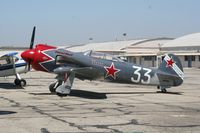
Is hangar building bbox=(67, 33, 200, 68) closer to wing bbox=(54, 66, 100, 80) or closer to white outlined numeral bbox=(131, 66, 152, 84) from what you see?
white outlined numeral bbox=(131, 66, 152, 84)

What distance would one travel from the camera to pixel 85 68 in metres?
16.7

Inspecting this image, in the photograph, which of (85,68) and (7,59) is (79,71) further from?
(7,59)

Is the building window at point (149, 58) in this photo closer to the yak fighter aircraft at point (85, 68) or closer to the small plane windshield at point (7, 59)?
the small plane windshield at point (7, 59)

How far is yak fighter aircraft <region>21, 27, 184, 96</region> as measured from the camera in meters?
16.9

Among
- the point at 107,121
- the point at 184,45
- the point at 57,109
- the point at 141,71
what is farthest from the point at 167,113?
the point at 184,45

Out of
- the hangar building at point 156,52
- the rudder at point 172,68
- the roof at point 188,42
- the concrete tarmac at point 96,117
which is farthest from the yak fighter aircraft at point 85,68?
the roof at point 188,42

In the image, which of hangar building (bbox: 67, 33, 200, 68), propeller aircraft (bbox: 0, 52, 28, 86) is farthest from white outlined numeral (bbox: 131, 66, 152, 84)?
hangar building (bbox: 67, 33, 200, 68)

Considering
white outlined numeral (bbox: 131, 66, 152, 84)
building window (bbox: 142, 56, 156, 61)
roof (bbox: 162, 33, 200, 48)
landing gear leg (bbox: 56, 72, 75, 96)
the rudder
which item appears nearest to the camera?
landing gear leg (bbox: 56, 72, 75, 96)

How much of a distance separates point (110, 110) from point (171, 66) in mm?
7850

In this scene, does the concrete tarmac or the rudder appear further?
the rudder

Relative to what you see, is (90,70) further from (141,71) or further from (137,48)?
(137,48)

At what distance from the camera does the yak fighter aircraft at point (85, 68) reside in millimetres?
16922

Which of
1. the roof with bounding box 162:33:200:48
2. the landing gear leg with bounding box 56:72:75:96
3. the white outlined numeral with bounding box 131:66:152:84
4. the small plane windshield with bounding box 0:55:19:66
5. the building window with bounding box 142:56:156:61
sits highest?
the roof with bounding box 162:33:200:48

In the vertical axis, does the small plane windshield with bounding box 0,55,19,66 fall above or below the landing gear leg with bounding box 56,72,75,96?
above
